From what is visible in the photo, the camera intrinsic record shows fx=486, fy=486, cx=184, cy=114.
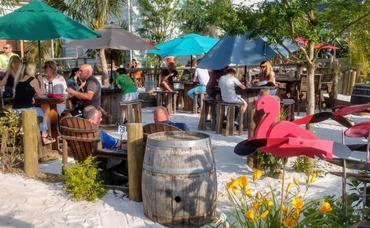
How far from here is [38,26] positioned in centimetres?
773

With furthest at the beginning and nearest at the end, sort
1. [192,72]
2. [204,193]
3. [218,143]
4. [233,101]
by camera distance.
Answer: [192,72] → [233,101] → [218,143] → [204,193]

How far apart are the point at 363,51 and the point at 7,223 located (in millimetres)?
12728

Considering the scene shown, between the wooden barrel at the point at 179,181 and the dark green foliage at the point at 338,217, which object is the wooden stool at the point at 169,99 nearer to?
the wooden barrel at the point at 179,181

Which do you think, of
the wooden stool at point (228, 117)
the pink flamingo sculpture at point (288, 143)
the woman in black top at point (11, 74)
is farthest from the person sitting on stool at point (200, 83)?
the pink flamingo sculpture at point (288, 143)

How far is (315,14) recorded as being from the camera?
20.2 ft

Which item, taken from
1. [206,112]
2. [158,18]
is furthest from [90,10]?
[206,112]

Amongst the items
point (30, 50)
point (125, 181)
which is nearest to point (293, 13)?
point (125, 181)

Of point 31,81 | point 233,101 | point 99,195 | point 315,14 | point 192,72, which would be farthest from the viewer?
point 192,72

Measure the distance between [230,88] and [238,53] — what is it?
67 centimetres

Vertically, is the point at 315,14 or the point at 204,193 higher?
the point at 315,14

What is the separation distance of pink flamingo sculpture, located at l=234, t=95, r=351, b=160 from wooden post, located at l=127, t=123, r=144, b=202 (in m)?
2.05

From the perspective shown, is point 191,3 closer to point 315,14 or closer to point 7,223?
point 315,14

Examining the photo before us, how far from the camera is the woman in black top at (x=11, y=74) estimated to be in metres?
7.70

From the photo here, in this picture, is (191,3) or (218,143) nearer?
(218,143)
